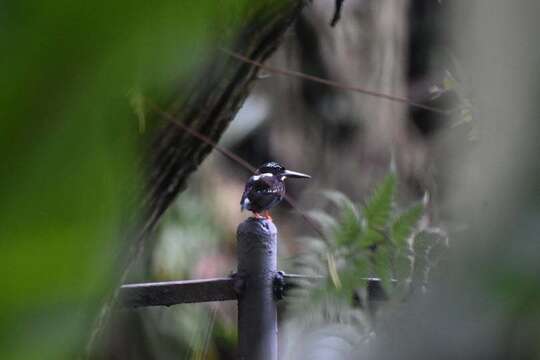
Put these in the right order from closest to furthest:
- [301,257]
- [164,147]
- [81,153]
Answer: [81,153] < [164,147] < [301,257]

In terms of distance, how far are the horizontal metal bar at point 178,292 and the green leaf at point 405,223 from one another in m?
0.28

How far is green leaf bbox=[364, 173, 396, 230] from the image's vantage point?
127 cm

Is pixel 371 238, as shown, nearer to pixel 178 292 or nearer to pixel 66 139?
pixel 178 292

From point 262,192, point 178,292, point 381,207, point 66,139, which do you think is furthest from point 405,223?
point 66,139

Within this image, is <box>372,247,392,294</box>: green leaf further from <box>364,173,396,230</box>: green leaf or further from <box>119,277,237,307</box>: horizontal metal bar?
<box>119,277,237,307</box>: horizontal metal bar

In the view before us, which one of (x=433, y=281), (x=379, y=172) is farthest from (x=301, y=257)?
(x=379, y=172)

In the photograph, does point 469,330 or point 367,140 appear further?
point 367,140

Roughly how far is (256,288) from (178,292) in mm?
100

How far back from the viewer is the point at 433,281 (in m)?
0.21

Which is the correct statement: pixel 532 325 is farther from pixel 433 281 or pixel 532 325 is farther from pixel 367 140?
pixel 367 140

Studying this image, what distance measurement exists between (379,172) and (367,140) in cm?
15

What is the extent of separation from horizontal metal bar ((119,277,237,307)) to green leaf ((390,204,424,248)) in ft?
0.93

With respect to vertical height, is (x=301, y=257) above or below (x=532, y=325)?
above

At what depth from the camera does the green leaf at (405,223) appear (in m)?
1.22
